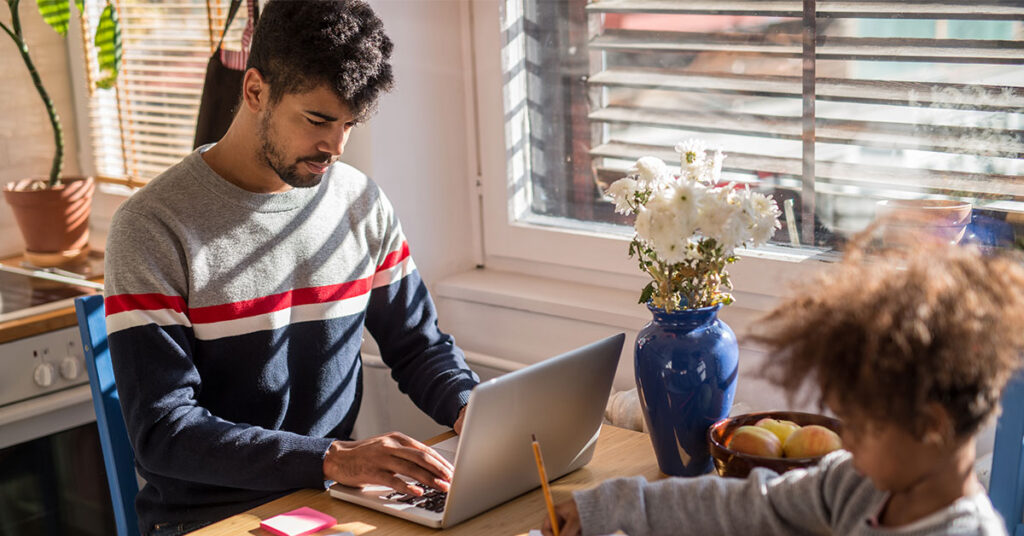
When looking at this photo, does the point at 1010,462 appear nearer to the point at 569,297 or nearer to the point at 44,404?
the point at 569,297

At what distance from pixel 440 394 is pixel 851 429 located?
897 millimetres

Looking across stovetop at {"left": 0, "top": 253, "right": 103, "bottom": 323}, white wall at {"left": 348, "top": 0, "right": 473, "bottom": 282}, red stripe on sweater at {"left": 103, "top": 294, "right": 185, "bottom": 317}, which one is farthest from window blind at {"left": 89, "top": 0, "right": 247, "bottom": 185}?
red stripe on sweater at {"left": 103, "top": 294, "right": 185, "bottom": 317}

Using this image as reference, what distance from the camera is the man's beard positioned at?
161 centimetres

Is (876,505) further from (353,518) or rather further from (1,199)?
(1,199)

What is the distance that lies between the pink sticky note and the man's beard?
0.53 meters

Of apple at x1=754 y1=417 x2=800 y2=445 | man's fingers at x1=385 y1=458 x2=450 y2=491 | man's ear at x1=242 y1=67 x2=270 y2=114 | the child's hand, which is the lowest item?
man's fingers at x1=385 y1=458 x2=450 y2=491

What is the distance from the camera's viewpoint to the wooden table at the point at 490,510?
1306 mm

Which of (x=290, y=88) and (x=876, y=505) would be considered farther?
(x=290, y=88)

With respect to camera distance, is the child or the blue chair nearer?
the child

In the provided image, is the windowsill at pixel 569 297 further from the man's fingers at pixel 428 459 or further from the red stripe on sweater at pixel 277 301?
the man's fingers at pixel 428 459

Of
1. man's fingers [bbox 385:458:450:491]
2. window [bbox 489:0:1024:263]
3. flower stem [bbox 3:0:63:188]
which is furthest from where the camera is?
flower stem [bbox 3:0:63:188]

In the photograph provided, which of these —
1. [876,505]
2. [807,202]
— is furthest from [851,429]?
[807,202]

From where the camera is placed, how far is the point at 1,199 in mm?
2697

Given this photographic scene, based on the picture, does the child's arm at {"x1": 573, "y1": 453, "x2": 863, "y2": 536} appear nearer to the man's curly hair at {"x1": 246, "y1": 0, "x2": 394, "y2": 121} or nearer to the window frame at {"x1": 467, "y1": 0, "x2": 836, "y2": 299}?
the man's curly hair at {"x1": 246, "y1": 0, "x2": 394, "y2": 121}
